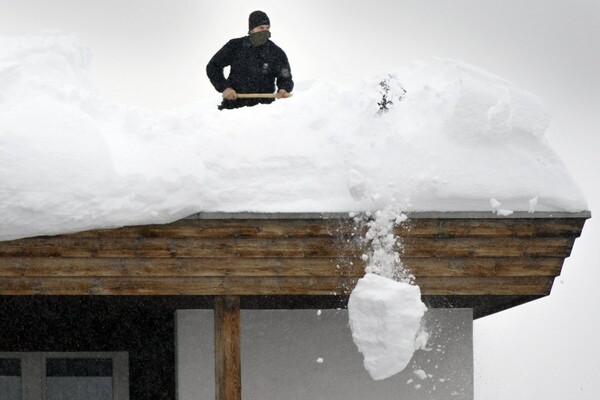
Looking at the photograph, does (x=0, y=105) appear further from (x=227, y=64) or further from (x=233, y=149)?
(x=227, y=64)

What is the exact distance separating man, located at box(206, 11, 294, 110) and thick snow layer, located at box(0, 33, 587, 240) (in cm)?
177

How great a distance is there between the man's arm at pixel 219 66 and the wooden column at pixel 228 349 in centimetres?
284

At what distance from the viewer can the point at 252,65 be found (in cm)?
1172

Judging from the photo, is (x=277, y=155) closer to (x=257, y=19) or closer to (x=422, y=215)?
(x=422, y=215)

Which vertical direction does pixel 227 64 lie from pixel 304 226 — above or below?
above

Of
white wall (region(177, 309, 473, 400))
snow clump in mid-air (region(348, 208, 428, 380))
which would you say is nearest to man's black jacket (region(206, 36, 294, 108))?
white wall (region(177, 309, 473, 400))

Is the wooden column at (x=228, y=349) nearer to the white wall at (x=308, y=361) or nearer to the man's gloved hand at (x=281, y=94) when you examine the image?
the white wall at (x=308, y=361)

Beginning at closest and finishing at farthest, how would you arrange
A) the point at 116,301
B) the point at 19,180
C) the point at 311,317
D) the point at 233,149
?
→ the point at 19,180 < the point at 233,149 < the point at 116,301 < the point at 311,317

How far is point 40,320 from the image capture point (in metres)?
11.6

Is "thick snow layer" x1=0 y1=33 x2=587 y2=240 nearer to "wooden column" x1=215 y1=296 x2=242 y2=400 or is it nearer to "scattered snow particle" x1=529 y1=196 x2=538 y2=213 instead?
"scattered snow particle" x1=529 y1=196 x2=538 y2=213

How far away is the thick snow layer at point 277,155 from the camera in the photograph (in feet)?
29.5

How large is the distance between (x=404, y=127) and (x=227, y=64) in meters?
2.77

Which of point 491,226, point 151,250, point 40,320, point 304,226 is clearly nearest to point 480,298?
point 491,226

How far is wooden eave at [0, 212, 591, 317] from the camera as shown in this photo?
922 centimetres
